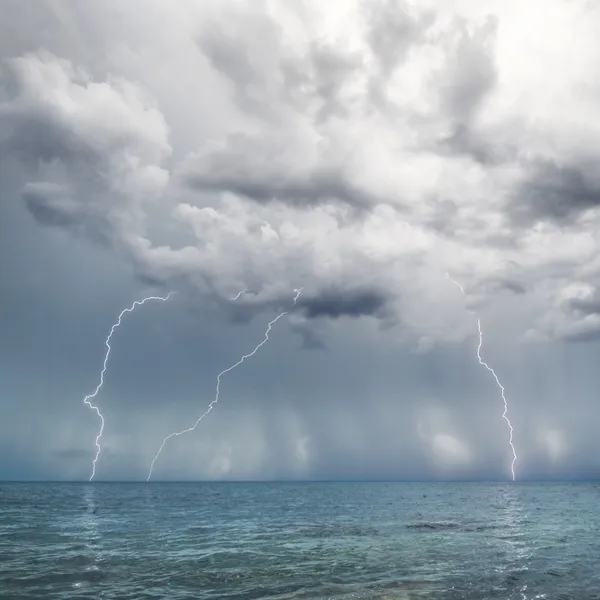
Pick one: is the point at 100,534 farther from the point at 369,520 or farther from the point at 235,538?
the point at 369,520

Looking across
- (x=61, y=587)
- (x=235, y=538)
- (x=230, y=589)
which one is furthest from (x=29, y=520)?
(x=230, y=589)

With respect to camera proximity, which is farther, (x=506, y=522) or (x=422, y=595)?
(x=506, y=522)

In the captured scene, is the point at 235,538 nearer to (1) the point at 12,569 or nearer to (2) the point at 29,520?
(1) the point at 12,569

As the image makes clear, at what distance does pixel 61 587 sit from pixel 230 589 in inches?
321

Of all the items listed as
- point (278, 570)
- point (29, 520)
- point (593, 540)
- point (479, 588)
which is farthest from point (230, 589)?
point (29, 520)

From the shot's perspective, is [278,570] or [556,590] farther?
[278,570]

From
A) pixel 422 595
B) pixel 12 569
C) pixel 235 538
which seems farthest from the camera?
pixel 235 538

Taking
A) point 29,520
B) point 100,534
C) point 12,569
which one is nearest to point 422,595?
point 12,569

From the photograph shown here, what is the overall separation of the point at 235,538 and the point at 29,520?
27.5 metres

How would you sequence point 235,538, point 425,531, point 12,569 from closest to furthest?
point 12,569 → point 235,538 → point 425,531

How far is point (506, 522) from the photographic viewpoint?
56969 mm

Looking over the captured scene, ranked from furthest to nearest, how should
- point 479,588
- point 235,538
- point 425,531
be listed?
point 425,531, point 235,538, point 479,588

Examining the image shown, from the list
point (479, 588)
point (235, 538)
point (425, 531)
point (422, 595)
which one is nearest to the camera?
point (422, 595)

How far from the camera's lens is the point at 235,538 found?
42531 mm
